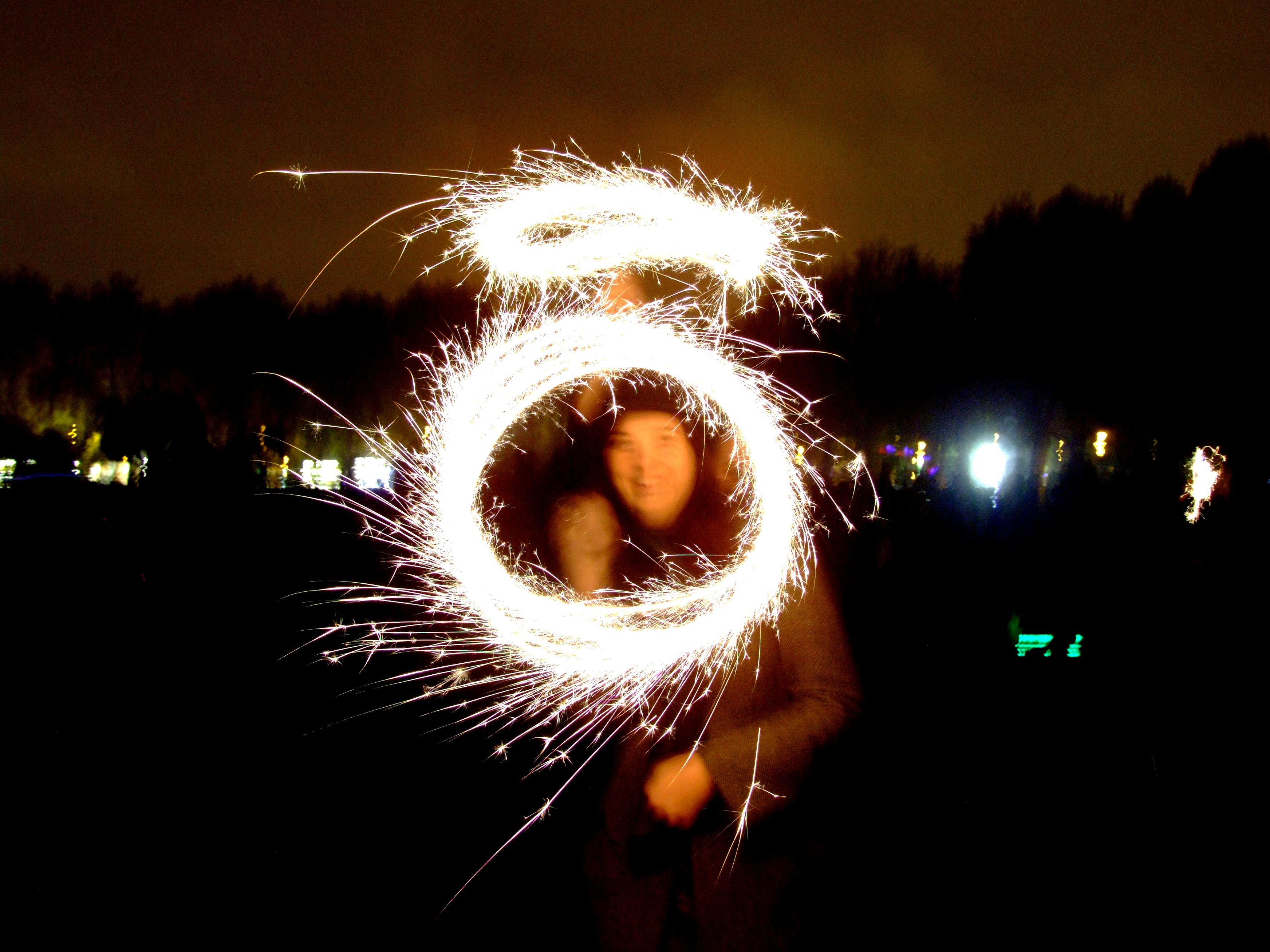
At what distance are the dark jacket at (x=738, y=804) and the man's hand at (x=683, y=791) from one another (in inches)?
0.9

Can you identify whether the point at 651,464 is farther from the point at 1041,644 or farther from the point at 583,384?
the point at 1041,644

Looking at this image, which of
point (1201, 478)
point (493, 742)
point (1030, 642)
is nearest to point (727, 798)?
point (493, 742)

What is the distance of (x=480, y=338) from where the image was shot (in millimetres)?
3078

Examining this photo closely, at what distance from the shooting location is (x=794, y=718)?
1998 mm

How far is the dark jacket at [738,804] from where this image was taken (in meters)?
1.96

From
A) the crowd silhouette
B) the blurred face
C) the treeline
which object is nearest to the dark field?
the crowd silhouette

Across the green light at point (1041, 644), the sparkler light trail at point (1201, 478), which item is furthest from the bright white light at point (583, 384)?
the sparkler light trail at point (1201, 478)

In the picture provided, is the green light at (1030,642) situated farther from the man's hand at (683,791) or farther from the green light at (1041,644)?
the man's hand at (683,791)

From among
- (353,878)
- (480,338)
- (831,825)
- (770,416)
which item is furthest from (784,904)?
(353,878)

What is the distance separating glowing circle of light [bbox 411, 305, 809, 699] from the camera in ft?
7.68

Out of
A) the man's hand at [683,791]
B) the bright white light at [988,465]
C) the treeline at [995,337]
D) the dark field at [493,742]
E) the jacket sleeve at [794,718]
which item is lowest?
the dark field at [493,742]

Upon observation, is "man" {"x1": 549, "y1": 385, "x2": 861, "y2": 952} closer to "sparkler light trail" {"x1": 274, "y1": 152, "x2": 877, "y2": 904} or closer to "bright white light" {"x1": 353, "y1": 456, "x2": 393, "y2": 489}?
"sparkler light trail" {"x1": 274, "y1": 152, "x2": 877, "y2": 904}

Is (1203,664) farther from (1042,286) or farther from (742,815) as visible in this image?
(1042,286)

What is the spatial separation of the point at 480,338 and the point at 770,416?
3.88ft
